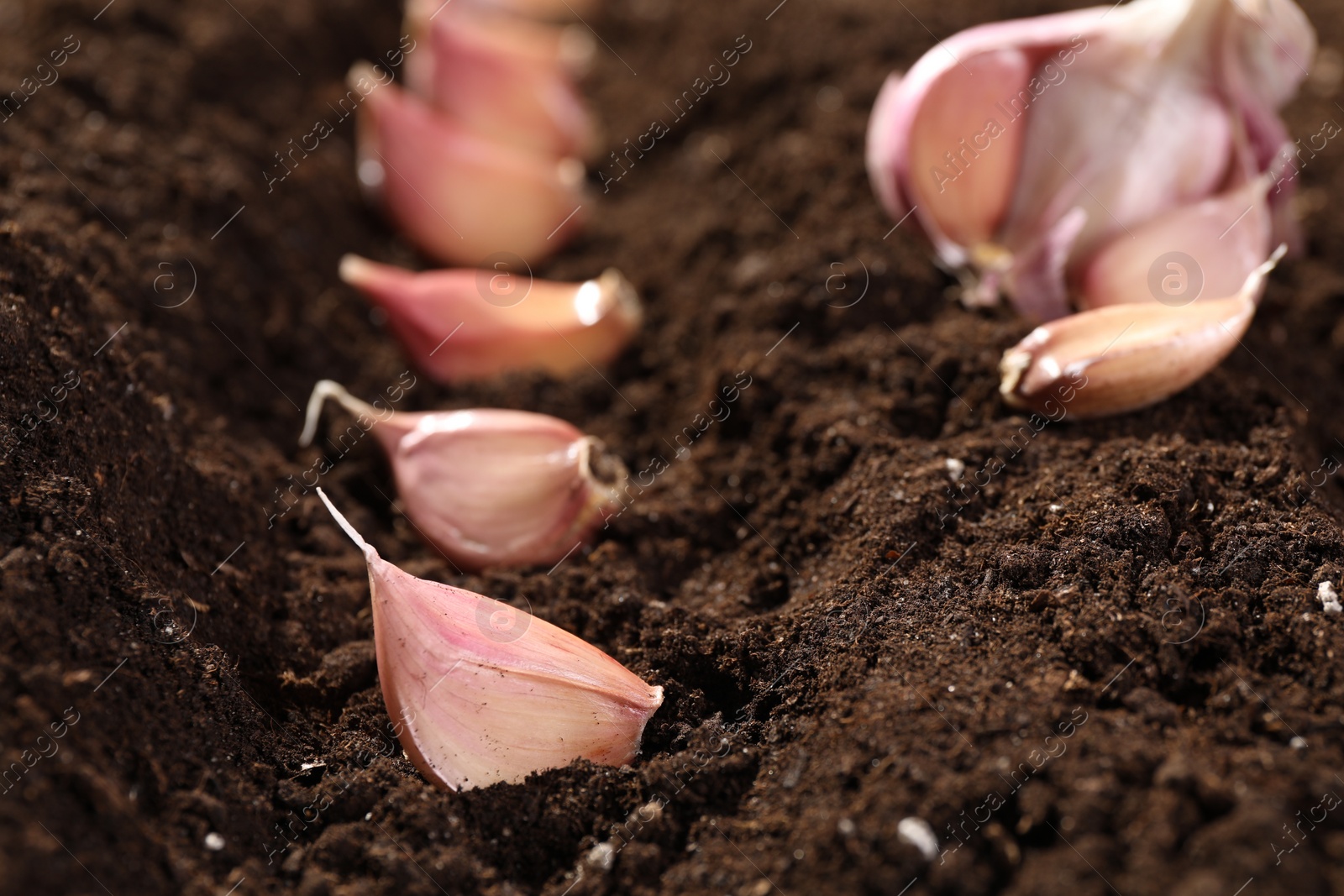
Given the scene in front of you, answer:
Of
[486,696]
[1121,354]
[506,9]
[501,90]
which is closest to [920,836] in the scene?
[486,696]

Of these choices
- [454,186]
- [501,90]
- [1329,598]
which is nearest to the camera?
[1329,598]

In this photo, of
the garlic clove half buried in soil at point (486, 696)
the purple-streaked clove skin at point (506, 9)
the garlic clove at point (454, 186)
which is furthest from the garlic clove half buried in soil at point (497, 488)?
the purple-streaked clove skin at point (506, 9)

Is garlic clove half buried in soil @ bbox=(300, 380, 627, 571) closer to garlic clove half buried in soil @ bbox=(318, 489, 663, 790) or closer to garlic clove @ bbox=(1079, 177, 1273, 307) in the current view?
garlic clove half buried in soil @ bbox=(318, 489, 663, 790)

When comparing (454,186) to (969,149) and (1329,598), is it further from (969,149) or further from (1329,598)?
(1329,598)

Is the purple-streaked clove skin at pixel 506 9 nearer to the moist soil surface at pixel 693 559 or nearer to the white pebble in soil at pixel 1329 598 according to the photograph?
the moist soil surface at pixel 693 559

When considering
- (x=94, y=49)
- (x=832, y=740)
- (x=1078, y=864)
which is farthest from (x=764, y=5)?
(x=1078, y=864)

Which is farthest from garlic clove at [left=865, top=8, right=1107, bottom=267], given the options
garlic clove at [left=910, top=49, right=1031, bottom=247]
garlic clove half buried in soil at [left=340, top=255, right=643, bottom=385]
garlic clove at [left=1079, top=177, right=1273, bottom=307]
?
garlic clove half buried in soil at [left=340, top=255, right=643, bottom=385]
